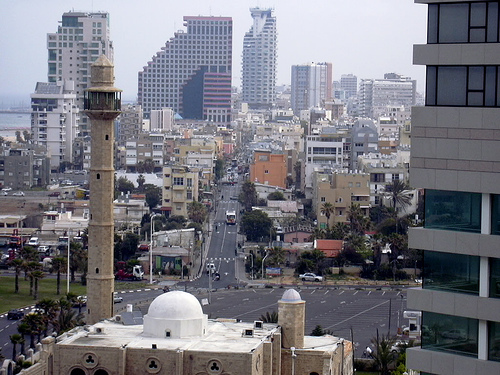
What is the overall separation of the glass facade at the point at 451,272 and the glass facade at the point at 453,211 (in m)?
0.37

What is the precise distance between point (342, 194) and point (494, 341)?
7875 centimetres

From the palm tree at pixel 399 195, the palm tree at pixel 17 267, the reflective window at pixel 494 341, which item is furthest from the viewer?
the palm tree at pixel 399 195

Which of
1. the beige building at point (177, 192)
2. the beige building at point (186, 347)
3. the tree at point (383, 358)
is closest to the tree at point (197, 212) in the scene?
the beige building at point (177, 192)

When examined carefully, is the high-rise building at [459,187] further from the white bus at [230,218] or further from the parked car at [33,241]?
the white bus at [230,218]

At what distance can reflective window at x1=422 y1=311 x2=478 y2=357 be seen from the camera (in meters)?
16.9

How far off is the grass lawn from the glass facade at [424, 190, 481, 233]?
46.0 meters

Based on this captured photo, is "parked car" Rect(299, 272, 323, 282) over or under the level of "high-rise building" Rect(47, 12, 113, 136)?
under

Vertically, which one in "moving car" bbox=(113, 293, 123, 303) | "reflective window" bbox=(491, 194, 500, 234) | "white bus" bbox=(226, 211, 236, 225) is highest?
"reflective window" bbox=(491, 194, 500, 234)

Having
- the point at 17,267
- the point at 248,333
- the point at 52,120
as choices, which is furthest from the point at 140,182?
the point at 248,333

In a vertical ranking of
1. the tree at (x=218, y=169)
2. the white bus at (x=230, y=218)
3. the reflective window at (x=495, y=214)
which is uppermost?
the reflective window at (x=495, y=214)

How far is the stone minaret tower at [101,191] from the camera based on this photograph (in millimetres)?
45188

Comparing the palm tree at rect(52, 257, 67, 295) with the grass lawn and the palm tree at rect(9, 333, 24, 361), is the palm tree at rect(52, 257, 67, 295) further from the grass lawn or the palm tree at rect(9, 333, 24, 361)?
the palm tree at rect(9, 333, 24, 361)

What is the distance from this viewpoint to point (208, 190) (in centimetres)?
12181

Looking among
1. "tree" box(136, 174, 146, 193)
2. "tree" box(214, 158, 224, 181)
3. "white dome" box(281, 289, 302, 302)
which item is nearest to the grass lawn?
"white dome" box(281, 289, 302, 302)
